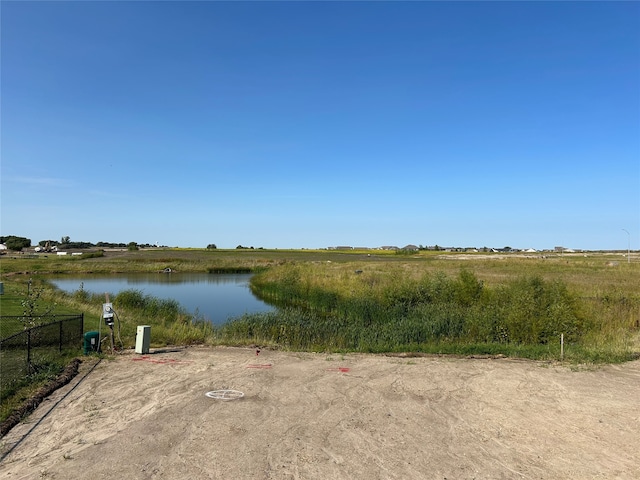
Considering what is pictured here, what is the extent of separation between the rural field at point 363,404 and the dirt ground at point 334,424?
3 cm

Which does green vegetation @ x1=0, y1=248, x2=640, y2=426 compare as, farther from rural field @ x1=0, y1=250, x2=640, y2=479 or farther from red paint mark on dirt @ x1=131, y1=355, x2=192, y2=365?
red paint mark on dirt @ x1=131, y1=355, x2=192, y2=365

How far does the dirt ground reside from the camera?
5.44 metres

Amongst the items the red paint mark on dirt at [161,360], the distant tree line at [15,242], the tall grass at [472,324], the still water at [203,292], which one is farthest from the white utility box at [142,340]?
the distant tree line at [15,242]

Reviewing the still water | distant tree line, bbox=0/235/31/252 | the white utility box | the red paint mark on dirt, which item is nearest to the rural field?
the red paint mark on dirt

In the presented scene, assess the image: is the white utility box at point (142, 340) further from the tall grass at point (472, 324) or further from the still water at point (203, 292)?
the still water at point (203, 292)

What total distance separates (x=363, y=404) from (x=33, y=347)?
895 cm

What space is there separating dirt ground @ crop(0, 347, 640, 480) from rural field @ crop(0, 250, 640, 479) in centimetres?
3

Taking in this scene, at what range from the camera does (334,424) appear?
6.82 meters

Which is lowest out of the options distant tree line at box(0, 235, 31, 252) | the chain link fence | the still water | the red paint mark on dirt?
the still water

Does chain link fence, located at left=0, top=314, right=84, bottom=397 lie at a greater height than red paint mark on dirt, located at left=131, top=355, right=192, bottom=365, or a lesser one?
greater

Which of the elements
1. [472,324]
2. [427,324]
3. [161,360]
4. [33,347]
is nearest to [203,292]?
[427,324]

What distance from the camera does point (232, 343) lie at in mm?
13203

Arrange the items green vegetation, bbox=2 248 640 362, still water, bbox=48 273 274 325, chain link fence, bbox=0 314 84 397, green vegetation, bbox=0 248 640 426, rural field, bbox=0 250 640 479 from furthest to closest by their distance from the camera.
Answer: still water, bbox=48 273 274 325
green vegetation, bbox=2 248 640 362
green vegetation, bbox=0 248 640 426
chain link fence, bbox=0 314 84 397
rural field, bbox=0 250 640 479

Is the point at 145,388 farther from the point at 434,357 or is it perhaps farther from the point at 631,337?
the point at 631,337
